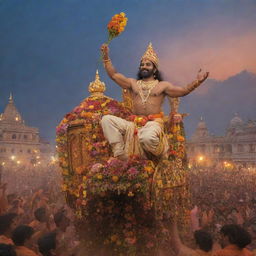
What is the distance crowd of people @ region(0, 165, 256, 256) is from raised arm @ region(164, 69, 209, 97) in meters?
2.44

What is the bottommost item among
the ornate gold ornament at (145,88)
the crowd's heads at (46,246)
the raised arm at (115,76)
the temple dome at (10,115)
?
the crowd's heads at (46,246)

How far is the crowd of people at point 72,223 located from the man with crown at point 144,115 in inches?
69.8

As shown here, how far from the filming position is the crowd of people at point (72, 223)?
437cm

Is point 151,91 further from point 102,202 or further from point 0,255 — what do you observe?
point 0,255

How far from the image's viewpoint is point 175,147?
4969mm

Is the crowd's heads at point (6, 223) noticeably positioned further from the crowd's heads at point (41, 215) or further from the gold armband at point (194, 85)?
the gold armband at point (194, 85)

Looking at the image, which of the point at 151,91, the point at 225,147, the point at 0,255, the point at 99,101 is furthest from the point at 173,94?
the point at 225,147

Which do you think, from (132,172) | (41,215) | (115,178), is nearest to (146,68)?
(132,172)

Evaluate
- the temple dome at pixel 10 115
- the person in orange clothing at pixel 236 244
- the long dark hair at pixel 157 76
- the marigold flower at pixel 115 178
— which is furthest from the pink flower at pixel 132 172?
the temple dome at pixel 10 115

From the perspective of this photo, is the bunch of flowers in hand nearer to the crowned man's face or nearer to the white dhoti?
the crowned man's face

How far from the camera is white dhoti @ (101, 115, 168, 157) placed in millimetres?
4203

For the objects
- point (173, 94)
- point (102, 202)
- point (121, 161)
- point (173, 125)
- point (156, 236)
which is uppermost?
point (173, 94)

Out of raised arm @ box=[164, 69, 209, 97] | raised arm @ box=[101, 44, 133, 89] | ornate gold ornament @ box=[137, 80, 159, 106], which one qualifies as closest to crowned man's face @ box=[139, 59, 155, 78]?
ornate gold ornament @ box=[137, 80, 159, 106]

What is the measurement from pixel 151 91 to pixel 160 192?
1994 mm
